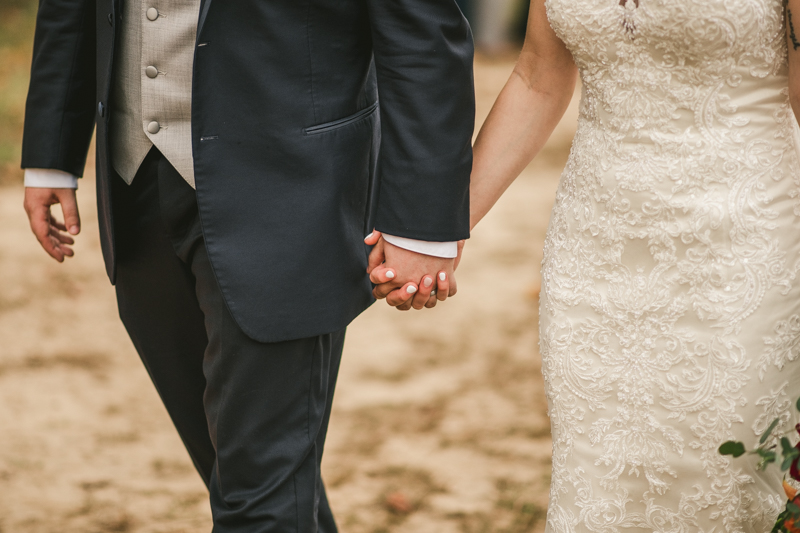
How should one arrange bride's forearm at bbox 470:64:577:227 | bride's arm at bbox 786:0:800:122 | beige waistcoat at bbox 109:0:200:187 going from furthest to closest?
1. bride's forearm at bbox 470:64:577:227
2. beige waistcoat at bbox 109:0:200:187
3. bride's arm at bbox 786:0:800:122

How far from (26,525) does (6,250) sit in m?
2.92

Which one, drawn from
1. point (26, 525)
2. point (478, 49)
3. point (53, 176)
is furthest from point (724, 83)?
point (478, 49)

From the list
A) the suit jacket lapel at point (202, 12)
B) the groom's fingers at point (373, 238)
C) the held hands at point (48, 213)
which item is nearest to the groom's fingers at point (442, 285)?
the groom's fingers at point (373, 238)

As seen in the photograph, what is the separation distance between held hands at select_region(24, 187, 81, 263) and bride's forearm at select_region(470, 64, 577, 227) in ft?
3.38

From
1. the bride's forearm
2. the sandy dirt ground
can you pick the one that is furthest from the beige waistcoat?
the sandy dirt ground

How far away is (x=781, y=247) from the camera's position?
5.22 ft

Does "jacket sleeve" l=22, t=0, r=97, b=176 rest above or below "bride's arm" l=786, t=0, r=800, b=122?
below

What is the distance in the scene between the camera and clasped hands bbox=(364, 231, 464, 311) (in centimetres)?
177

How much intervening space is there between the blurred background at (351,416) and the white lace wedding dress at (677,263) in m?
1.24

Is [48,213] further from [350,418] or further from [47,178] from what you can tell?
[350,418]

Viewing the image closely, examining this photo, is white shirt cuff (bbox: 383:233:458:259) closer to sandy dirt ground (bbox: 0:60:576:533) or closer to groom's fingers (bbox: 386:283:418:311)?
groom's fingers (bbox: 386:283:418:311)

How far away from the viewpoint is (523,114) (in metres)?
1.97

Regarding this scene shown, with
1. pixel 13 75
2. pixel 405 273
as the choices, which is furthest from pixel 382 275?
pixel 13 75

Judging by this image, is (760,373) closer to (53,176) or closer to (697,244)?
(697,244)
